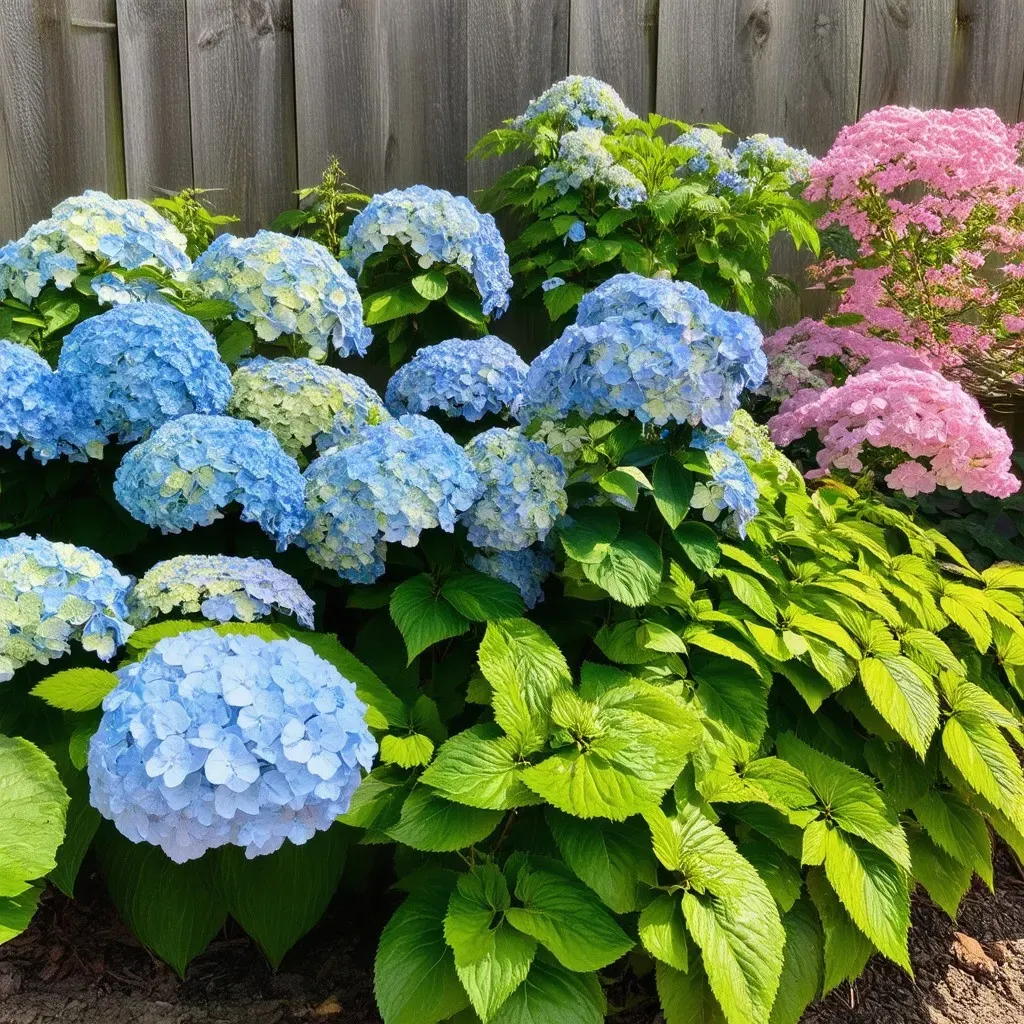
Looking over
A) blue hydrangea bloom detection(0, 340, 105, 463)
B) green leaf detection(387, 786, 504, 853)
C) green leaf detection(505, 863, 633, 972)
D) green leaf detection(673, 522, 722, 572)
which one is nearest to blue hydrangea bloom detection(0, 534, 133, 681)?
blue hydrangea bloom detection(0, 340, 105, 463)

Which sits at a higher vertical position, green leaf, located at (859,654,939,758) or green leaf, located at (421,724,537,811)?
green leaf, located at (421,724,537,811)

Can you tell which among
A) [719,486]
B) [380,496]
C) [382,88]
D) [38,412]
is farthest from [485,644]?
[382,88]

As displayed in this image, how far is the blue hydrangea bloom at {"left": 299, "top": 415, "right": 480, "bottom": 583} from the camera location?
1.61 m

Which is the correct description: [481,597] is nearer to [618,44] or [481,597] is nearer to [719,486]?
[719,486]

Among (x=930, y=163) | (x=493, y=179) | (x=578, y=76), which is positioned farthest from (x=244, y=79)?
(x=930, y=163)

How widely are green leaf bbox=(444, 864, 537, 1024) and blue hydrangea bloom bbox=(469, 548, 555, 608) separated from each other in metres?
0.57

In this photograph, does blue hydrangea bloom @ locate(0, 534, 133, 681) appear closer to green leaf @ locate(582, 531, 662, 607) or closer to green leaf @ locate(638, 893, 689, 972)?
green leaf @ locate(582, 531, 662, 607)

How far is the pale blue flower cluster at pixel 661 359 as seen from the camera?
1.55 metres

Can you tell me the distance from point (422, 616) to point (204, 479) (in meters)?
0.46

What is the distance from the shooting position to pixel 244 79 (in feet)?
8.88

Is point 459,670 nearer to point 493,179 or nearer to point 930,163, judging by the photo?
point 493,179

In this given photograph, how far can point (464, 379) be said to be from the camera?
2.14 m

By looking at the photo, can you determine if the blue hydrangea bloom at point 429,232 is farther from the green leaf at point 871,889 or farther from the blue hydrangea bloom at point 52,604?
the green leaf at point 871,889

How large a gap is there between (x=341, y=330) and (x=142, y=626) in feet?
2.87
